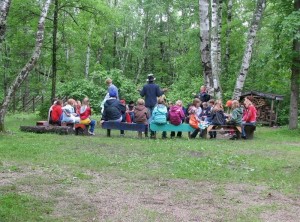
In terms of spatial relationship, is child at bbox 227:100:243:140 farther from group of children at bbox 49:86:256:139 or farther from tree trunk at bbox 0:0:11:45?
tree trunk at bbox 0:0:11:45

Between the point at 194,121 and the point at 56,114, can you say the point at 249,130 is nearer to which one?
the point at 194,121

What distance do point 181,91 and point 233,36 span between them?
197 inches

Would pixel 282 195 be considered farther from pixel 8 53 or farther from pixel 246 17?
pixel 8 53

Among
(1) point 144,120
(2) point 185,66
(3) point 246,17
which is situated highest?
(3) point 246,17

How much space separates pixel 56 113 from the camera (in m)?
14.8

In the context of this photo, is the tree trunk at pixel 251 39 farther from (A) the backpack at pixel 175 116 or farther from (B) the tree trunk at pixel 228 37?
(B) the tree trunk at pixel 228 37

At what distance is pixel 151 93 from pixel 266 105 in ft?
35.0

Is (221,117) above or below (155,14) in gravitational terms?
below

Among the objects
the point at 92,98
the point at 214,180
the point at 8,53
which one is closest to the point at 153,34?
the point at 8,53

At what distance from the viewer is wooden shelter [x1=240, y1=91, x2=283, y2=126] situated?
2258 centimetres

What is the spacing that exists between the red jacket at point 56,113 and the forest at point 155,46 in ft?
4.67

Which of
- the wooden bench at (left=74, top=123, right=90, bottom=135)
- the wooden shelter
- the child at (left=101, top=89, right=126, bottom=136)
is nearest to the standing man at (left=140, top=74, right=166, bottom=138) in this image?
the child at (left=101, top=89, right=126, bottom=136)

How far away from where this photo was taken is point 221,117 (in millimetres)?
14359

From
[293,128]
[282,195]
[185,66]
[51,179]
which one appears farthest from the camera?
[185,66]
